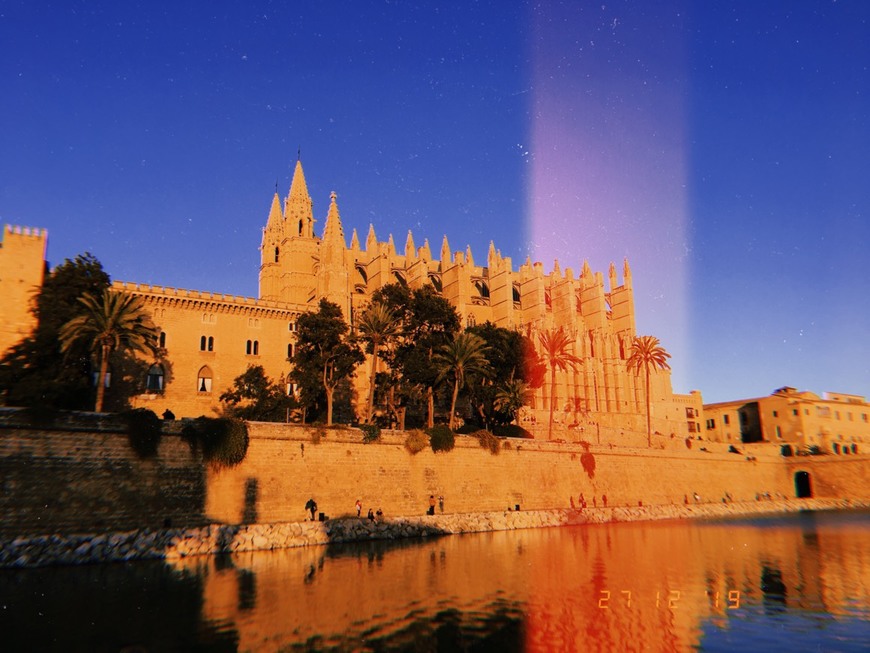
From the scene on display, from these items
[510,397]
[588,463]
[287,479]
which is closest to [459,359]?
[510,397]

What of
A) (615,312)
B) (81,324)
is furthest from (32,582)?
(615,312)

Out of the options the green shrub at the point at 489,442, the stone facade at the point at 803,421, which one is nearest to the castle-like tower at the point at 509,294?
the stone facade at the point at 803,421

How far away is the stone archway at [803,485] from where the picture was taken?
215 ft

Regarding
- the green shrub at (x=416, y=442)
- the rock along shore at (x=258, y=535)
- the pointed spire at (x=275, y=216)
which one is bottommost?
the rock along shore at (x=258, y=535)

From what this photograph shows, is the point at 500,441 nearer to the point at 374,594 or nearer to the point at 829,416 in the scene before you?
the point at 374,594

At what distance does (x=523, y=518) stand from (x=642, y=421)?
3959 centimetres

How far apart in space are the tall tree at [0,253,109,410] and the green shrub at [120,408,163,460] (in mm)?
6668

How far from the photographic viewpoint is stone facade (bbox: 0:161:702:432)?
47.0m

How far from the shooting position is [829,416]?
7719cm

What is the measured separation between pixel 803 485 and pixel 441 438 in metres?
47.1

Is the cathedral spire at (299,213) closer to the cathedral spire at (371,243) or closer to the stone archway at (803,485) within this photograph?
the cathedral spire at (371,243)

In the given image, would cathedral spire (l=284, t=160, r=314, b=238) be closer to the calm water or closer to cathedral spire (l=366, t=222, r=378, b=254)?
cathedral spire (l=366, t=222, r=378, b=254)

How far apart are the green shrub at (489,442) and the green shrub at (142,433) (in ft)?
63.7

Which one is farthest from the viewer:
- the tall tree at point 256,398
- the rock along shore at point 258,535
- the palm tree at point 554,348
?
the palm tree at point 554,348
